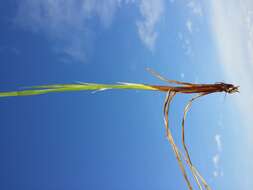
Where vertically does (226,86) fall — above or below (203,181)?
above

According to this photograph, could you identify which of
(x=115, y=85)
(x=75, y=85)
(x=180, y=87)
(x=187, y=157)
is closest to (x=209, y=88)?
(x=180, y=87)

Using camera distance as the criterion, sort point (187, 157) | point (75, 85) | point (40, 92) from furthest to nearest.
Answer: point (187, 157)
point (40, 92)
point (75, 85)

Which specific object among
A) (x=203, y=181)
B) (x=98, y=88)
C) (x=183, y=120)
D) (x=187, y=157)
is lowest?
(x=203, y=181)

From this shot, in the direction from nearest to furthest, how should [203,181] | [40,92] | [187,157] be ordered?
[40,92], [203,181], [187,157]

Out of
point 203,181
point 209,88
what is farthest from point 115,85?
point 203,181

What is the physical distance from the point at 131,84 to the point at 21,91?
488 millimetres

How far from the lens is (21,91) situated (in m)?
1.42

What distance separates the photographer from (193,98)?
6.16ft

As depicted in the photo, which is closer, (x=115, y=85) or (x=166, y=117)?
(x=115, y=85)

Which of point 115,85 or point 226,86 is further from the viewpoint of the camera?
point 226,86

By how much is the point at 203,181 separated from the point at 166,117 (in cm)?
38

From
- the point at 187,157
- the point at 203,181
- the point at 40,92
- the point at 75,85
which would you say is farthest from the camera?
the point at 187,157

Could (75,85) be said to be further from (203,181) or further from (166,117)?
(203,181)

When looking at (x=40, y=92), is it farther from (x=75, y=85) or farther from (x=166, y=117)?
(x=166, y=117)
